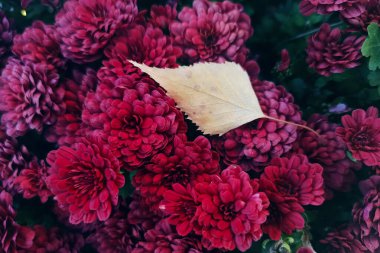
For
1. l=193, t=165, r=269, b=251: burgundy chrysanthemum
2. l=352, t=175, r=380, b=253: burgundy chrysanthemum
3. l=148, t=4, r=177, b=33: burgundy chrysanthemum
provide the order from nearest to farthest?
l=193, t=165, r=269, b=251: burgundy chrysanthemum → l=352, t=175, r=380, b=253: burgundy chrysanthemum → l=148, t=4, r=177, b=33: burgundy chrysanthemum

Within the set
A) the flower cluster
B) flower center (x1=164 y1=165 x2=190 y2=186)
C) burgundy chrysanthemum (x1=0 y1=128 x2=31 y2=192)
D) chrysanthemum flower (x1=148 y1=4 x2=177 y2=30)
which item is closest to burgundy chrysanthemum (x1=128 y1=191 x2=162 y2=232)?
the flower cluster

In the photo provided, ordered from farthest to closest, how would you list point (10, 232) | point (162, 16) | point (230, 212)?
point (162, 16) → point (10, 232) → point (230, 212)

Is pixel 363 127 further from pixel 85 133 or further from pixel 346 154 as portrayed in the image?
pixel 85 133

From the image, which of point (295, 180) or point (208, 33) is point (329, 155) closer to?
point (295, 180)

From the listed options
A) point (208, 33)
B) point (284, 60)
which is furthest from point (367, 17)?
point (208, 33)

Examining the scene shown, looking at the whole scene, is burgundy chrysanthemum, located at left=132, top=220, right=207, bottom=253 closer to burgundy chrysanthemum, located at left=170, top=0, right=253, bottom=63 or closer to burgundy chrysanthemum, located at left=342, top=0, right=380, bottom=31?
burgundy chrysanthemum, located at left=170, top=0, right=253, bottom=63

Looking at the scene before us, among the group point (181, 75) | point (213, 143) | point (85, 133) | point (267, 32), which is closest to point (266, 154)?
point (213, 143)

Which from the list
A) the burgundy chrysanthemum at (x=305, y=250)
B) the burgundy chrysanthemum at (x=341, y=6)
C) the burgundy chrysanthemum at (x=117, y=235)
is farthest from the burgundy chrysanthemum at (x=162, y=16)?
the burgundy chrysanthemum at (x=305, y=250)

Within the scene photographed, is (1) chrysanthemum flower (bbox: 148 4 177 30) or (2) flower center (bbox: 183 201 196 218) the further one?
(1) chrysanthemum flower (bbox: 148 4 177 30)
